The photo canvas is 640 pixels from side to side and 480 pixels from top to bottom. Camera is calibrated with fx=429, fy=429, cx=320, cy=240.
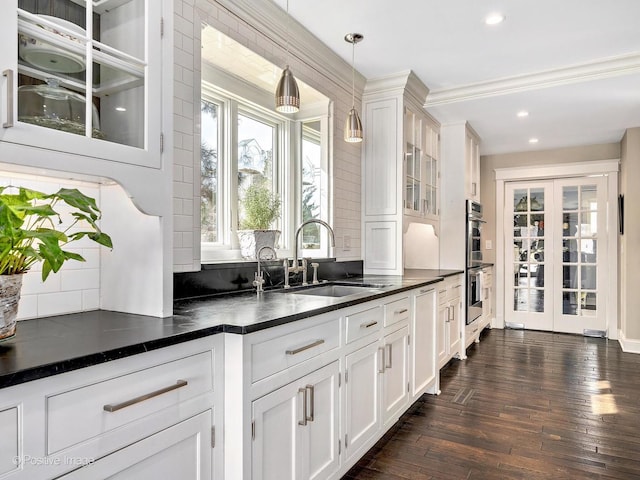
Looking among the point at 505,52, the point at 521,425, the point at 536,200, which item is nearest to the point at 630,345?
the point at 536,200

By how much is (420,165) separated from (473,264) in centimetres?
139

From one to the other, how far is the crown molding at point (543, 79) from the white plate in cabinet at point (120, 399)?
3512 millimetres

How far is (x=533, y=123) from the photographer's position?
468cm

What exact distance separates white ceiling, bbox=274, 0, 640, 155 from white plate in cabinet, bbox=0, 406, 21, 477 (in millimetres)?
2479

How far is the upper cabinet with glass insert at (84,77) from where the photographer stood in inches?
45.3

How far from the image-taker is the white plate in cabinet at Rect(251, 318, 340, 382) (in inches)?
59.3

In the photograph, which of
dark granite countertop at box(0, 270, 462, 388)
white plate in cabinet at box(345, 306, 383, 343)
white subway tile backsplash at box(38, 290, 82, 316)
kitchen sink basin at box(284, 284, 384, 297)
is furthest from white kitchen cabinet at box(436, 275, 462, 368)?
white subway tile backsplash at box(38, 290, 82, 316)

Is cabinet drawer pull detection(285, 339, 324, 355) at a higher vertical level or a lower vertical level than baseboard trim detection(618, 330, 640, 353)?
higher

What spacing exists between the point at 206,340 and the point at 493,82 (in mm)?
3509

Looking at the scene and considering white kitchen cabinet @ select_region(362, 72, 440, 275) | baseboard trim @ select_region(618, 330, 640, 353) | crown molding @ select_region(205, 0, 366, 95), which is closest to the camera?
crown molding @ select_region(205, 0, 366, 95)

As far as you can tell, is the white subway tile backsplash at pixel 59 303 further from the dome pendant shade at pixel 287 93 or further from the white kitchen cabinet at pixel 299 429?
the dome pendant shade at pixel 287 93

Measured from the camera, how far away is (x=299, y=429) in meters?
1.73

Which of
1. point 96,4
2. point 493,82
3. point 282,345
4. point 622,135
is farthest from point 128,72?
point 622,135

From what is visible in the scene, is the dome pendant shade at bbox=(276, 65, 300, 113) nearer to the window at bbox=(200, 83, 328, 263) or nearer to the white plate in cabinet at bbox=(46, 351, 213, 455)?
the window at bbox=(200, 83, 328, 263)
